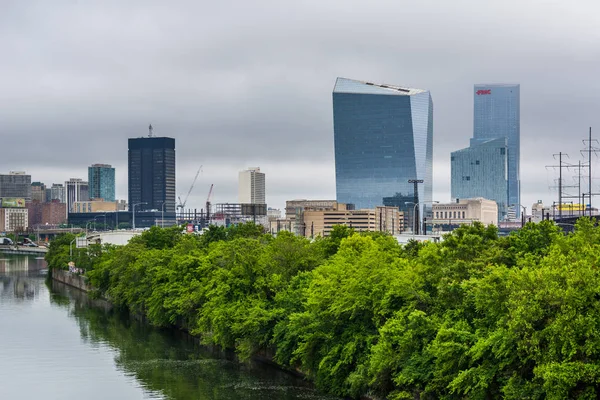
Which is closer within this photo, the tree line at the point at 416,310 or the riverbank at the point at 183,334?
the tree line at the point at 416,310

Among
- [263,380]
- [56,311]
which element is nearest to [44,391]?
[263,380]

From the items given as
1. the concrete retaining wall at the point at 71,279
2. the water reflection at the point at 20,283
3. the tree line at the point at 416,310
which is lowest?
the water reflection at the point at 20,283

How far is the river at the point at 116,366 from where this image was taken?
60.4 metres

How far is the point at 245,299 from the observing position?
70.5 m

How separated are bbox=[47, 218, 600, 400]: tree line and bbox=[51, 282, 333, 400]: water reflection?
5.22 ft

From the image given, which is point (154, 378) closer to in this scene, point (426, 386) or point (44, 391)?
point (44, 391)

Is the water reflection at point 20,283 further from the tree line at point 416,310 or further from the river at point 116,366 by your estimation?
the tree line at point 416,310

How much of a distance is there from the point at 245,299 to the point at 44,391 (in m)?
16.8

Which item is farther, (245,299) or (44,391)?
(245,299)

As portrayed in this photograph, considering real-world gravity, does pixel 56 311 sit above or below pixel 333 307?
below

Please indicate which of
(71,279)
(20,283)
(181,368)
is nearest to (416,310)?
(181,368)

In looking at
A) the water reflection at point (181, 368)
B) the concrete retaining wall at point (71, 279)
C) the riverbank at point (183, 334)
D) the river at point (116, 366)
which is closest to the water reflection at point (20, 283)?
the concrete retaining wall at point (71, 279)

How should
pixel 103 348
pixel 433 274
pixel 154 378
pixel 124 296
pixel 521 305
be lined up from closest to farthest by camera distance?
pixel 521 305 < pixel 433 274 < pixel 154 378 < pixel 103 348 < pixel 124 296

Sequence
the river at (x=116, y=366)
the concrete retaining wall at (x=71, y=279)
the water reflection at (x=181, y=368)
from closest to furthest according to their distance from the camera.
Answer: the water reflection at (x=181, y=368) → the river at (x=116, y=366) → the concrete retaining wall at (x=71, y=279)
